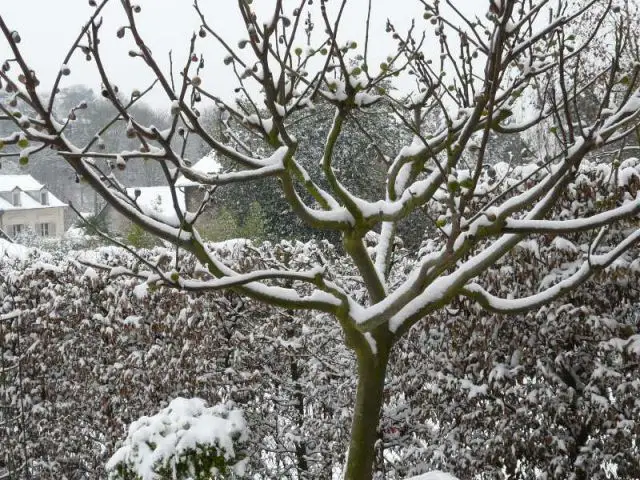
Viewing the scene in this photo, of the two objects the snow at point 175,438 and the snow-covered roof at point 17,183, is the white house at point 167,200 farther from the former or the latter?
the snow at point 175,438

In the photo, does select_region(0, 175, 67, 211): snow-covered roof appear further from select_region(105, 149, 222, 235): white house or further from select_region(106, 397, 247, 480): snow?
select_region(106, 397, 247, 480): snow

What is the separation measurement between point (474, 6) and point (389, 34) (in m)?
0.58

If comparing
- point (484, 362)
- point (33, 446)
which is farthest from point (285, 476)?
point (33, 446)

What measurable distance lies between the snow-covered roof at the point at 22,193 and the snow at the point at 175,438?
3442 cm

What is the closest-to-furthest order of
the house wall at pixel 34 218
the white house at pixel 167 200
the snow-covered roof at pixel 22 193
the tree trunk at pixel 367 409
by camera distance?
the tree trunk at pixel 367 409, the white house at pixel 167 200, the snow-covered roof at pixel 22 193, the house wall at pixel 34 218

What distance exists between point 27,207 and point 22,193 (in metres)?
1.01

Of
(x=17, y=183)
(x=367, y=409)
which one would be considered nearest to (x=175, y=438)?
(x=367, y=409)

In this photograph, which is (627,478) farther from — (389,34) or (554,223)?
(389,34)

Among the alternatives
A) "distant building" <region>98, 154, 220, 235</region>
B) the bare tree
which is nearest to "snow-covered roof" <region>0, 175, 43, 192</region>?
"distant building" <region>98, 154, 220, 235</region>

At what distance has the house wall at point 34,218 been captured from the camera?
36.3 metres

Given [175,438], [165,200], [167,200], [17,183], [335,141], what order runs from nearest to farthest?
[335,141] → [175,438] → [165,200] → [167,200] → [17,183]

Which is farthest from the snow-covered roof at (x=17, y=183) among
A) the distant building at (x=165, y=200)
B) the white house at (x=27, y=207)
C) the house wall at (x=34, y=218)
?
the distant building at (x=165, y=200)

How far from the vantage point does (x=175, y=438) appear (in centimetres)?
501

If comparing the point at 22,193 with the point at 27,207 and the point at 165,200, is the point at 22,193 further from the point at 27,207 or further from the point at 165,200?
the point at 165,200
